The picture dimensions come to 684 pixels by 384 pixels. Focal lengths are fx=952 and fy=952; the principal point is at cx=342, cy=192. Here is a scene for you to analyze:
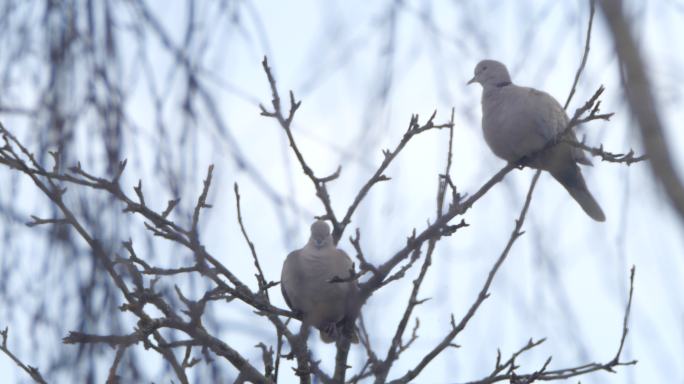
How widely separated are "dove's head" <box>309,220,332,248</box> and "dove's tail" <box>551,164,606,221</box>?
1.01 m

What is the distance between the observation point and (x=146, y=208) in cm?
238

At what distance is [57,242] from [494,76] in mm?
2882

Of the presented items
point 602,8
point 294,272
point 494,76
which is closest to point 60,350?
point 602,8

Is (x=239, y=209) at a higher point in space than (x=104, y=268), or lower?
higher

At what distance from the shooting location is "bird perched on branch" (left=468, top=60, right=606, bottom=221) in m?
3.95

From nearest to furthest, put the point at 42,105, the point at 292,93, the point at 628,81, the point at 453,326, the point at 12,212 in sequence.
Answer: the point at 628,81, the point at 42,105, the point at 12,212, the point at 292,93, the point at 453,326

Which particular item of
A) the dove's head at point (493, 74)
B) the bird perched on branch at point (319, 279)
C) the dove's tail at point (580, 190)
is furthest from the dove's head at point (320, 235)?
the dove's head at point (493, 74)

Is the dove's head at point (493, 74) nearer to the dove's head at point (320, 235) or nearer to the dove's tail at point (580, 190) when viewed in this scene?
the dove's tail at point (580, 190)

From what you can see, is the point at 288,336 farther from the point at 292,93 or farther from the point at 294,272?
the point at 294,272

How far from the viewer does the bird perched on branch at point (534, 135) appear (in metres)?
3.95

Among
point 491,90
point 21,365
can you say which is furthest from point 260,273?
point 491,90

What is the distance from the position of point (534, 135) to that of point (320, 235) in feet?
3.30

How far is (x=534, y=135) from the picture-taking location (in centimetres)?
402

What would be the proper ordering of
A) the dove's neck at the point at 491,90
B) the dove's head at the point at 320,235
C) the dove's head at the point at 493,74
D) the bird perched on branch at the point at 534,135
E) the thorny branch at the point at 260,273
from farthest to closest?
the dove's head at the point at 493,74
the dove's neck at the point at 491,90
the bird perched on branch at the point at 534,135
the dove's head at the point at 320,235
the thorny branch at the point at 260,273
